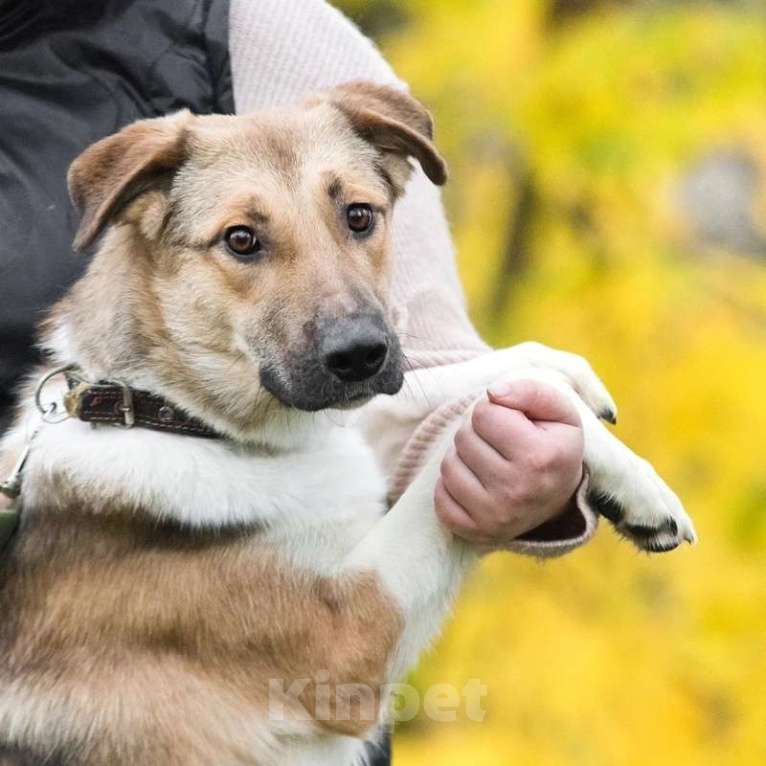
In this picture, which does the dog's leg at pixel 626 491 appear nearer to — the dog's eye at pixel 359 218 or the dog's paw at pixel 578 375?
the dog's paw at pixel 578 375

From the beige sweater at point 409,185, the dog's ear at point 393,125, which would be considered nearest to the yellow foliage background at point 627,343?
the beige sweater at point 409,185

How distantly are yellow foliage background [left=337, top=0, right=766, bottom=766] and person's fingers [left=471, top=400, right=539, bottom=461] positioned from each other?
286 centimetres

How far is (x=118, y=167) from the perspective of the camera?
2891mm

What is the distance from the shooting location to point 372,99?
334 centimetres

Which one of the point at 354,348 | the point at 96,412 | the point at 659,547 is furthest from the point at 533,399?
the point at 96,412

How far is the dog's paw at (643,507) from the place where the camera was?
3076 mm

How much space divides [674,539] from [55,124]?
164 cm

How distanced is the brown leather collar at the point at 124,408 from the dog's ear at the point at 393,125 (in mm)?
797

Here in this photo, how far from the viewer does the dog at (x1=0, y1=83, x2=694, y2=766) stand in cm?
289

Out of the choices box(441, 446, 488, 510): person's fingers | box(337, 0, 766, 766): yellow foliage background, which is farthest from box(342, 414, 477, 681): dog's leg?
box(337, 0, 766, 766): yellow foliage background

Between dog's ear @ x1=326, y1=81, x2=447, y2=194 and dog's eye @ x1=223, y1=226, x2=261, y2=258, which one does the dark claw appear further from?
dog's eye @ x1=223, y1=226, x2=261, y2=258

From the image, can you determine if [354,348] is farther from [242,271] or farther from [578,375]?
[578,375]

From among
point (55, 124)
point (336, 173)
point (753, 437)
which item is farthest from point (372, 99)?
point (753, 437)

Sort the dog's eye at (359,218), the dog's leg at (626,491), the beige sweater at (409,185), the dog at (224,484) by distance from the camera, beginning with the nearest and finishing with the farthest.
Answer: the dog at (224,484) < the dog's leg at (626,491) < the dog's eye at (359,218) < the beige sweater at (409,185)
